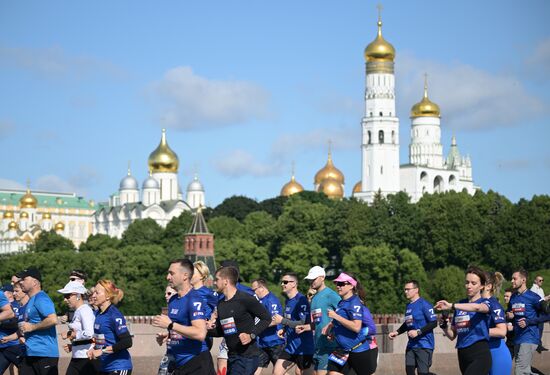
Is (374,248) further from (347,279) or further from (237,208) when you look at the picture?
(347,279)

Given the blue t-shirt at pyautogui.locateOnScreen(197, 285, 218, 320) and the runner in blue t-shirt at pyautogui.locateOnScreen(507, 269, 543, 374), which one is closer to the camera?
the blue t-shirt at pyautogui.locateOnScreen(197, 285, 218, 320)

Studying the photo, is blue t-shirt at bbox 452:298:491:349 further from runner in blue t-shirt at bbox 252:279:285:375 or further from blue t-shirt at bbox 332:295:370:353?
runner in blue t-shirt at bbox 252:279:285:375

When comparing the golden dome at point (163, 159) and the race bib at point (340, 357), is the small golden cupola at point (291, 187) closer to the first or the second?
the golden dome at point (163, 159)

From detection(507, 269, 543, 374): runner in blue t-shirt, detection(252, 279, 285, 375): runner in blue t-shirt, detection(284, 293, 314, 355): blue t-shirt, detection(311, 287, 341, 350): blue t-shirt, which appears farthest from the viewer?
detection(507, 269, 543, 374): runner in blue t-shirt

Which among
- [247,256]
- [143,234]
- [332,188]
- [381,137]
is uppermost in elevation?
[381,137]

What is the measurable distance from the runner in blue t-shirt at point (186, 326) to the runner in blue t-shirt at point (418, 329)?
565 cm

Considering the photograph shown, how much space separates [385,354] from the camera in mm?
26844

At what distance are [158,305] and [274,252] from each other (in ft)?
46.1

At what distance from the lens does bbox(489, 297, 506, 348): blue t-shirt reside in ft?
52.5

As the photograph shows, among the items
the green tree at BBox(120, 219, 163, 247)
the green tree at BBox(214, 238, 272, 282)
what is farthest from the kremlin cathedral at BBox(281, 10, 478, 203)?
the green tree at BBox(214, 238, 272, 282)

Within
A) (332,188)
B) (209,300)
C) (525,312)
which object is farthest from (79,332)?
(332,188)

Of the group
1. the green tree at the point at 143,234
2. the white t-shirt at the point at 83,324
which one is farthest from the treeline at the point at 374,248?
the white t-shirt at the point at 83,324

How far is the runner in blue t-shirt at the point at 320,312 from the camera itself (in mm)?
17641

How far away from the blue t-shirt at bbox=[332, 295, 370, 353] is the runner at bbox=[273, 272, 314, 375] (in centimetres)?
184
